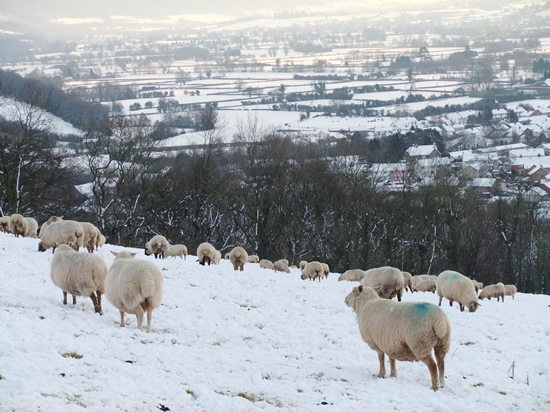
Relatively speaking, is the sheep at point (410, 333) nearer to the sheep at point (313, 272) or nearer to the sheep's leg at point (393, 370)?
the sheep's leg at point (393, 370)

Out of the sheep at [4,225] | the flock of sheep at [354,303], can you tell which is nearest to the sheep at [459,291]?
the flock of sheep at [354,303]

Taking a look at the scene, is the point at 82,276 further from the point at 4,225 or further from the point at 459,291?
the point at 4,225

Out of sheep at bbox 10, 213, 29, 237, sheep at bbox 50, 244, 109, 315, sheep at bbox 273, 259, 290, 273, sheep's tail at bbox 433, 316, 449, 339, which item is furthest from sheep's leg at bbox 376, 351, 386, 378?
sheep at bbox 10, 213, 29, 237

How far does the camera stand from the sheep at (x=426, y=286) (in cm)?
2545

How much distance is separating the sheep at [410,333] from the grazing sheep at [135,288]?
4.37m

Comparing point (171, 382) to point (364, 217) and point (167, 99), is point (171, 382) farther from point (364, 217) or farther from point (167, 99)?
point (167, 99)

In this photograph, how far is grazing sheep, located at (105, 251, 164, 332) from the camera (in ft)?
40.0

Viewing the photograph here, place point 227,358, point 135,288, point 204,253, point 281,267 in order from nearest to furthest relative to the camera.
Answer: point 227,358
point 135,288
point 204,253
point 281,267

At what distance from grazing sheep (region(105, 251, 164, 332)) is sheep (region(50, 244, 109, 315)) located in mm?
311

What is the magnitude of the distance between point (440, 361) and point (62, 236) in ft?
41.6

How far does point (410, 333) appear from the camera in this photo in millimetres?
10562

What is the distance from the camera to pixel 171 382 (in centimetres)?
949

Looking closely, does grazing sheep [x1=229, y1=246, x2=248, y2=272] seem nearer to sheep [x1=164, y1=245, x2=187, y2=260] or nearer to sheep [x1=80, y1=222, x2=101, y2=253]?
sheep [x1=164, y1=245, x2=187, y2=260]

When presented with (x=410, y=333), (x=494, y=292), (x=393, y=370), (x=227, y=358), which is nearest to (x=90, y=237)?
(x=227, y=358)
